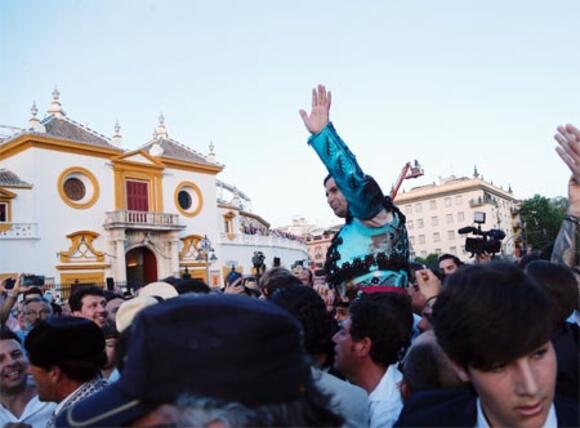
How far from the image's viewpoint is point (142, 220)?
29.1 m

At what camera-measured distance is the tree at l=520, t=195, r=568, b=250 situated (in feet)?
195

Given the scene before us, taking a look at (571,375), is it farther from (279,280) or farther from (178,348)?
(279,280)

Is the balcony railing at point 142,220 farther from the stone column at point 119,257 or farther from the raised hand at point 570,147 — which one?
the raised hand at point 570,147

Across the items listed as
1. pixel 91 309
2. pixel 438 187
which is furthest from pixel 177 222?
pixel 438 187

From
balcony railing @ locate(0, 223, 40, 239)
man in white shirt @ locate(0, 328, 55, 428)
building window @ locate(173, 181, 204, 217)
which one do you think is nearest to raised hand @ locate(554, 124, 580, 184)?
man in white shirt @ locate(0, 328, 55, 428)

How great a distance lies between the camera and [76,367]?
246cm

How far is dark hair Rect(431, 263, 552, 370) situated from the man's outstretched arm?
114cm

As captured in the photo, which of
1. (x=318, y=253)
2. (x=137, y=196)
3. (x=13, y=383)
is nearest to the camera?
(x=13, y=383)

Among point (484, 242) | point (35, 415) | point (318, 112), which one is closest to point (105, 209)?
point (484, 242)

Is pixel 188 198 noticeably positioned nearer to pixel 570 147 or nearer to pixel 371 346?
pixel 371 346

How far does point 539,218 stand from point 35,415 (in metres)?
65.8

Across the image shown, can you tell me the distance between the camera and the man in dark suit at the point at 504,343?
1337 millimetres

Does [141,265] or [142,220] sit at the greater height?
[142,220]

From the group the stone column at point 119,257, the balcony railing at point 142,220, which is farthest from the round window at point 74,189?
the stone column at point 119,257
